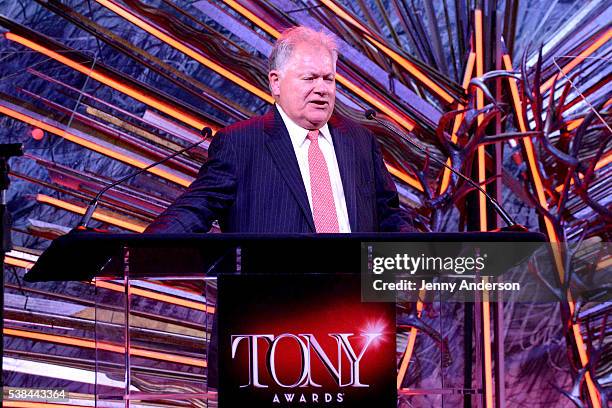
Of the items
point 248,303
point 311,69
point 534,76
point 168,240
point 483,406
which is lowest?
point 483,406

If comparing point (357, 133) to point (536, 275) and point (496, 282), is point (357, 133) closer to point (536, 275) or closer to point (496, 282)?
point (496, 282)

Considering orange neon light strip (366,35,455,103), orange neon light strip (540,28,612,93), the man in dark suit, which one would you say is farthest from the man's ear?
orange neon light strip (540,28,612,93)

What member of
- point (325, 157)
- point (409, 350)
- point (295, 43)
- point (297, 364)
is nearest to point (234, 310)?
point (297, 364)

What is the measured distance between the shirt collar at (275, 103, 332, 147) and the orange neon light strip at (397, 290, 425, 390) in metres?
0.63

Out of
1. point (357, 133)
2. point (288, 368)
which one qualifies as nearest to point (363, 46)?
point (357, 133)

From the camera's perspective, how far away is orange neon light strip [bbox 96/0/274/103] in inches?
155

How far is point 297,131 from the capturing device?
2.44m

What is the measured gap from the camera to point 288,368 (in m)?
1.79

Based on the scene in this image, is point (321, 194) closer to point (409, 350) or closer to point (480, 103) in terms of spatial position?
point (409, 350)

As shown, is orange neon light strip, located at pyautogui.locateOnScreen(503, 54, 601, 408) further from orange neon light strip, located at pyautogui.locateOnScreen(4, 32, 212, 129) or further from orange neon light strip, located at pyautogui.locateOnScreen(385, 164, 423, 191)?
orange neon light strip, located at pyautogui.locateOnScreen(4, 32, 212, 129)

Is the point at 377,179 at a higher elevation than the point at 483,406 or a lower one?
higher

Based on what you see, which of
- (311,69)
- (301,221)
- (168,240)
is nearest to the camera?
(168,240)

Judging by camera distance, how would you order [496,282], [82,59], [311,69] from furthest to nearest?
[82,59] → [311,69] → [496,282]

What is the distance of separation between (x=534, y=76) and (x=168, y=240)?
2.77 meters
